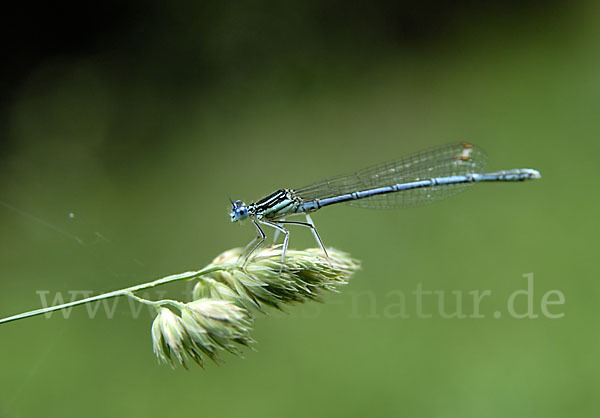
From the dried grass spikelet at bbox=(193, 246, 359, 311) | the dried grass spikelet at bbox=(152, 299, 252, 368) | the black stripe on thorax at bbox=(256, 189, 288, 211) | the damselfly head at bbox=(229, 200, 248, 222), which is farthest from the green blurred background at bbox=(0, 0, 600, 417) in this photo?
the dried grass spikelet at bbox=(152, 299, 252, 368)

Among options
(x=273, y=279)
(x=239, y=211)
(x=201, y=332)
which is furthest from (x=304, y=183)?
(x=201, y=332)

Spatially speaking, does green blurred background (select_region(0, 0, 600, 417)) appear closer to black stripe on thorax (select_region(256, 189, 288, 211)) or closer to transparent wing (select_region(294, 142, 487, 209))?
black stripe on thorax (select_region(256, 189, 288, 211))

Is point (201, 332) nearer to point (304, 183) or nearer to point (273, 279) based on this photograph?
point (273, 279)

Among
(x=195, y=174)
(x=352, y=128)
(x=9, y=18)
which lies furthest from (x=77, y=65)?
(x=352, y=128)

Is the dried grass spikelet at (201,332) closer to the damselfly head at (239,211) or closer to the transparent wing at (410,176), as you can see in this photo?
the damselfly head at (239,211)

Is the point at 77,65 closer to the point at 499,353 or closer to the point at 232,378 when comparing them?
the point at 232,378

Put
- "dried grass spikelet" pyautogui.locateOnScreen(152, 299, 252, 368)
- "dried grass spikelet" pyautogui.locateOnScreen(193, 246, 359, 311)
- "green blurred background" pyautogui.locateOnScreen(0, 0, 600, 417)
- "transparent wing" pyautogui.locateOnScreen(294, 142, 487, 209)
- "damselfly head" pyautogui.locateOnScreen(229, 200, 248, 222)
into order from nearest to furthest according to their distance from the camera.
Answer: "dried grass spikelet" pyautogui.locateOnScreen(152, 299, 252, 368)
"dried grass spikelet" pyautogui.locateOnScreen(193, 246, 359, 311)
"damselfly head" pyautogui.locateOnScreen(229, 200, 248, 222)
"transparent wing" pyautogui.locateOnScreen(294, 142, 487, 209)
"green blurred background" pyautogui.locateOnScreen(0, 0, 600, 417)

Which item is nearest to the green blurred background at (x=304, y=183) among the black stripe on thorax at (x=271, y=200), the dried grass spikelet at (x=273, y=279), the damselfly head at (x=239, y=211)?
the damselfly head at (x=239, y=211)

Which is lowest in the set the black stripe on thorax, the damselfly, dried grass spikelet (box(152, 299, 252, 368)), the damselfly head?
dried grass spikelet (box(152, 299, 252, 368))

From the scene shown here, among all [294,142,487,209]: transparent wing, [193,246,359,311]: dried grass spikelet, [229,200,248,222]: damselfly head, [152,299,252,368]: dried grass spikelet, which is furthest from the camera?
[294,142,487,209]: transparent wing
